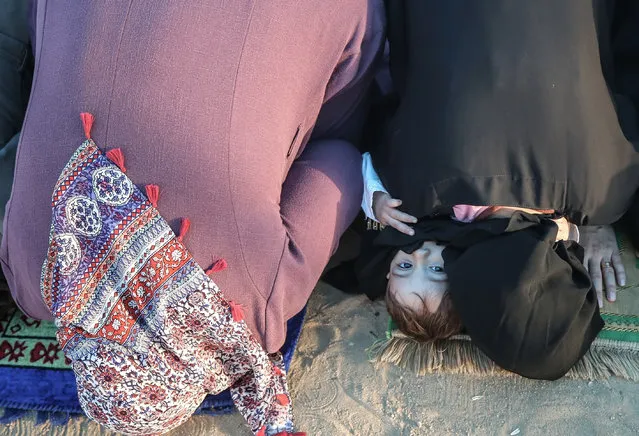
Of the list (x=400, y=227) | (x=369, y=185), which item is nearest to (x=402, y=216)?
(x=400, y=227)

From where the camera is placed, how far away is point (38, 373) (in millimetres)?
1960

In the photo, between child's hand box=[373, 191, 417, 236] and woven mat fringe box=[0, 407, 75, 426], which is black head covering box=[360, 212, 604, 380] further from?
woven mat fringe box=[0, 407, 75, 426]

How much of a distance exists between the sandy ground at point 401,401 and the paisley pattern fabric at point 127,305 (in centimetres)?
30

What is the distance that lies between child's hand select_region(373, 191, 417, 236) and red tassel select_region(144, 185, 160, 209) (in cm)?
65

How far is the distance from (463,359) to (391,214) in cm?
48

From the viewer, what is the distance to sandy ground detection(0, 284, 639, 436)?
170 centimetres

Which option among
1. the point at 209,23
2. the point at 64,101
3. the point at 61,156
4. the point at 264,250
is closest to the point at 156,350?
the point at 264,250

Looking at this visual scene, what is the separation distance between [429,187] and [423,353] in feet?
1.74

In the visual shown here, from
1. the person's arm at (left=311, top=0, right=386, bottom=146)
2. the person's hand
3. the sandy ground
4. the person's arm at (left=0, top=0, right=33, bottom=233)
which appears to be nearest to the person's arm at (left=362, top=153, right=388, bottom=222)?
the person's arm at (left=311, top=0, right=386, bottom=146)

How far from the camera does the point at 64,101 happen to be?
1391 millimetres

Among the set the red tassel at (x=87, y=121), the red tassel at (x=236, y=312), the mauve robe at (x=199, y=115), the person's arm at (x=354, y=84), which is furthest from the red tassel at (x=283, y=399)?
the red tassel at (x=87, y=121)

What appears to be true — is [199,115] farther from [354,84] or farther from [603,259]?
[603,259]

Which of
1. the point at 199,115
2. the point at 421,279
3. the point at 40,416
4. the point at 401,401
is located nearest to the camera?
the point at 199,115

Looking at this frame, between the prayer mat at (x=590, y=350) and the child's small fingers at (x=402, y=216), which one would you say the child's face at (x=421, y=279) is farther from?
the prayer mat at (x=590, y=350)
